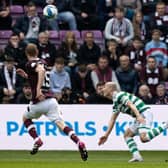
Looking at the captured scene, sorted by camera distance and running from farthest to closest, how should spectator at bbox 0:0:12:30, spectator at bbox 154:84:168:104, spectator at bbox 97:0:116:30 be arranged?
spectator at bbox 97:0:116:30, spectator at bbox 0:0:12:30, spectator at bbox 154:84:168:104

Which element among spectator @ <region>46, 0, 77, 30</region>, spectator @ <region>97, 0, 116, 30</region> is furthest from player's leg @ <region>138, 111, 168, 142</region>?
spectator @ <region>97, 0, 116, 30</region>

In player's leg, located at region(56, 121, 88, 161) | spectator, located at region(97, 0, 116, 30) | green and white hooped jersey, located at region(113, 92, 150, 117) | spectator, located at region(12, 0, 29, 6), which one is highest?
spectator, located at region(12, 0, 29, 6)

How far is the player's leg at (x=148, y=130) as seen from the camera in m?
14.5

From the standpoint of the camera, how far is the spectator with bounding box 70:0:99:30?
22156 millimetres

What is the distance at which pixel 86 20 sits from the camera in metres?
22.3

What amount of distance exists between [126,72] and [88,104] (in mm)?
2135

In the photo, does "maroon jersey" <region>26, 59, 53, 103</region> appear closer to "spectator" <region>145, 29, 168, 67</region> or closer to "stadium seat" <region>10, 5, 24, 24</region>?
"spectator" <region>145, 29, 168, 67</region>

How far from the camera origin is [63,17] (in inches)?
863

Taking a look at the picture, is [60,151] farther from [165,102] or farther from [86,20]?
[86,20]

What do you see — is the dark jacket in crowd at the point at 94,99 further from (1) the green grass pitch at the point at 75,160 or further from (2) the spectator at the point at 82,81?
(1) the green grass pitch at the point at 75,160

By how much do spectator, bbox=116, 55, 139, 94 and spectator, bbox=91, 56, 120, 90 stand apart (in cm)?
19

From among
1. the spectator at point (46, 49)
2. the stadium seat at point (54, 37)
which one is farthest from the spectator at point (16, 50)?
the stadium seat at point (54, 37)

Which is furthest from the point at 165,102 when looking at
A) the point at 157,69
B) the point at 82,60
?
the point at 82,60

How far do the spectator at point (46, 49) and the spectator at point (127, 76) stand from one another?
163 centimetres
